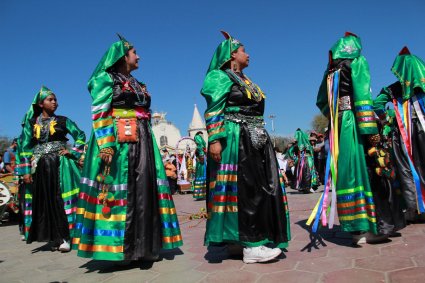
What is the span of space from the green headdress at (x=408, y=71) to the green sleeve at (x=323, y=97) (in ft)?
3.61

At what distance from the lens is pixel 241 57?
12.7 feet

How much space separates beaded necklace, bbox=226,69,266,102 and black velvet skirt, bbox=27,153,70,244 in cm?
295

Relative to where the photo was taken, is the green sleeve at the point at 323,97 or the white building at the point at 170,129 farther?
the white building at the point at 170,129

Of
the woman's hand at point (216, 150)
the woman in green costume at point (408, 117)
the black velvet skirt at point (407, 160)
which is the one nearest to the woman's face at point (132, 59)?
the woman's hand at point (216, 150)

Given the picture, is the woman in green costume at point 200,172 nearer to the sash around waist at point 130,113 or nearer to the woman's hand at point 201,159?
the woman's hand at point 201,159

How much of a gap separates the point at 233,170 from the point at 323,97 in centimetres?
176

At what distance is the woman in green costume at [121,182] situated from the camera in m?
3.51

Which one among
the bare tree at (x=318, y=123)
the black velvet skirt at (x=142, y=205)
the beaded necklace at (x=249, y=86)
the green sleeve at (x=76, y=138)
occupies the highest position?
the bare tree at (x=318, y=123)

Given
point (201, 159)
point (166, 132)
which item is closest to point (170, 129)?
point (166, 132)

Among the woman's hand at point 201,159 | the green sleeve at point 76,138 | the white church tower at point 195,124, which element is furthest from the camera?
the white church tower at point 195,124

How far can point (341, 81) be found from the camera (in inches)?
161

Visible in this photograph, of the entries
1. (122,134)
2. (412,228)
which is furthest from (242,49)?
(412,228)

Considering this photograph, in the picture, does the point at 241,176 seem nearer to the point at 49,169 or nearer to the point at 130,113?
the point at 130,113

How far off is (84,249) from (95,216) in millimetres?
326
